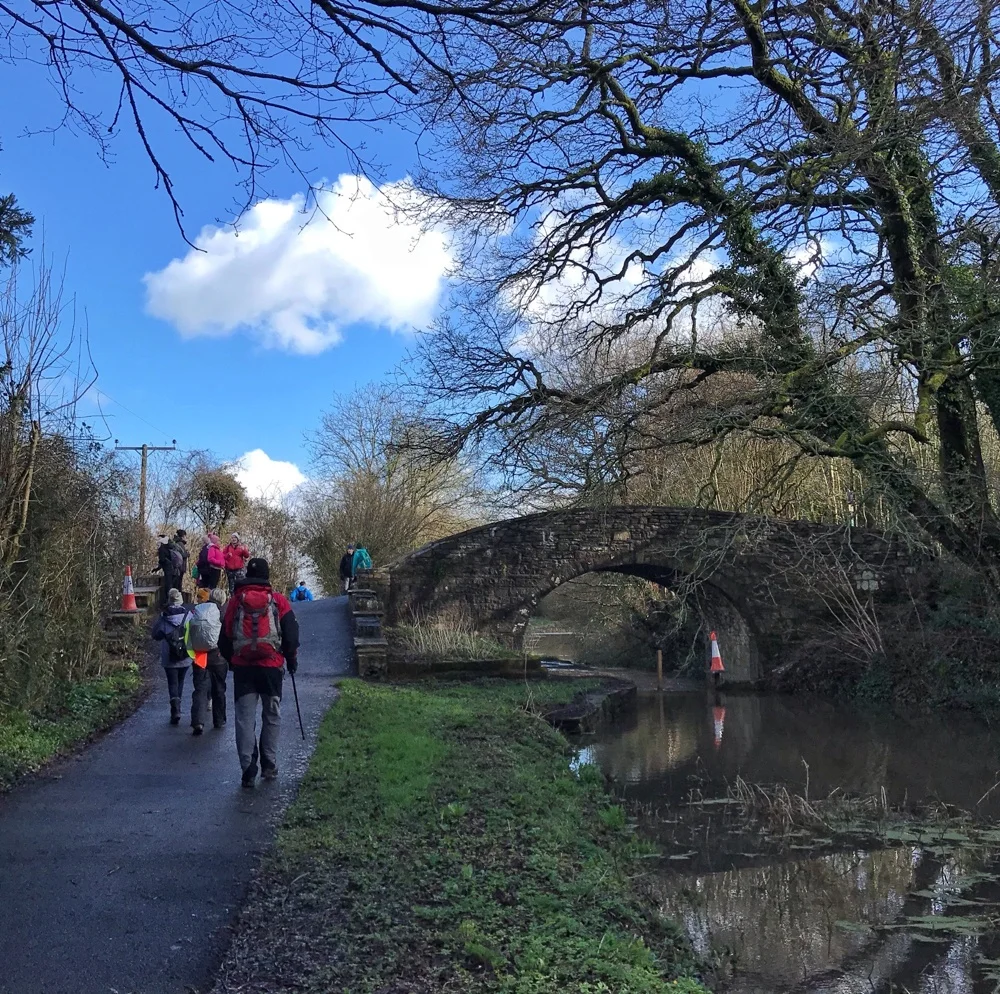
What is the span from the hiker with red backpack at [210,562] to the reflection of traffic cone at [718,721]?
7.84 m

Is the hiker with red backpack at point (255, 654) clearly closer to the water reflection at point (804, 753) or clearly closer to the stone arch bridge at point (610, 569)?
the water reflection at point (804, 753)

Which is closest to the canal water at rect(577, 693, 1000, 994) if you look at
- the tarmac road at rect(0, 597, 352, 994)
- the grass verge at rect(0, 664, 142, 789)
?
the tarmac road at rect(0, 597, 352, 994)

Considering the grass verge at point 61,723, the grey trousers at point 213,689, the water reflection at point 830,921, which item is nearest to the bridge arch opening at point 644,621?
the grass verge at point 61,723

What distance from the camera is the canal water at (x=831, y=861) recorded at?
224 inches

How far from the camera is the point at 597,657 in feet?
91.6

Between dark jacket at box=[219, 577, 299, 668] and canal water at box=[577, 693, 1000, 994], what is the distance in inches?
130

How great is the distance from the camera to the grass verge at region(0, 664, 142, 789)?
7.61 metres

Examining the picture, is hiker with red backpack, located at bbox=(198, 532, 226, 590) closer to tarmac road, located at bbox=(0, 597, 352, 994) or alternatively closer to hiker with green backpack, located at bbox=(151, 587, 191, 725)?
hiker with green backpack, located at bbox=(151, 587, 191, 725)

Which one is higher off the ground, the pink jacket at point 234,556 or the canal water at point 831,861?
the pink jacket at point 234,556

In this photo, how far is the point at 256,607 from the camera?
7.40 meters

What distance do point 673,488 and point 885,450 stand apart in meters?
11.4

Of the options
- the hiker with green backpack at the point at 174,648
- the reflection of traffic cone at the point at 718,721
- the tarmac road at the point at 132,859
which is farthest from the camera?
the reflection of traffic cone at the point at 718,721

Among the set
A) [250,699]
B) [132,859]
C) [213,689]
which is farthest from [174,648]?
[132,859]

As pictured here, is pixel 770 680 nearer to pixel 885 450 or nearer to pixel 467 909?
pixel 885 450
